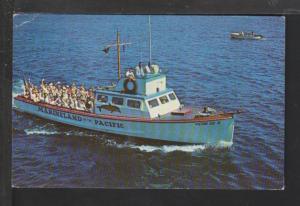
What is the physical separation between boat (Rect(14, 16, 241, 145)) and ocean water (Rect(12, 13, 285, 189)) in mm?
62

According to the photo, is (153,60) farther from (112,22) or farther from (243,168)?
(243,168)

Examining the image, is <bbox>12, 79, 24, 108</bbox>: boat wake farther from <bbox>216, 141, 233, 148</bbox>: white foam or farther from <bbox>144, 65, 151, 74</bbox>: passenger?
<bbox>216, 141, 233, 148</bbox>: white foam

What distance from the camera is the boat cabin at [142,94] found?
419cm

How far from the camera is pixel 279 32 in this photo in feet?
13.2

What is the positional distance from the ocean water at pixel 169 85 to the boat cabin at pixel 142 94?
0.07m

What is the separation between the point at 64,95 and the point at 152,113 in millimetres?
809

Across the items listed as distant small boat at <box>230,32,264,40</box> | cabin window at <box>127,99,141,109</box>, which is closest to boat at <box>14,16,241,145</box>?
cabin window at <box>127,99,141,109</box>

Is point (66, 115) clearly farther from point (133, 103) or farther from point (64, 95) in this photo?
point (133, 103)

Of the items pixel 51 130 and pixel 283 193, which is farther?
pixel 51 130

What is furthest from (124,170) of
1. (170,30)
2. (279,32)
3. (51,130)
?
(279,32)

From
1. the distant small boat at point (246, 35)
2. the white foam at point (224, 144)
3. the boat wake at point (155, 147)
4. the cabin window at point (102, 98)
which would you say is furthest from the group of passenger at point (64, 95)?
the distant small boat at point (246, 35)

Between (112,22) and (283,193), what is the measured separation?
202 centimetres

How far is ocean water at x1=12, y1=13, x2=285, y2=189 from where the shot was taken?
4.07 m

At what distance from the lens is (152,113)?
4207 millimetres
